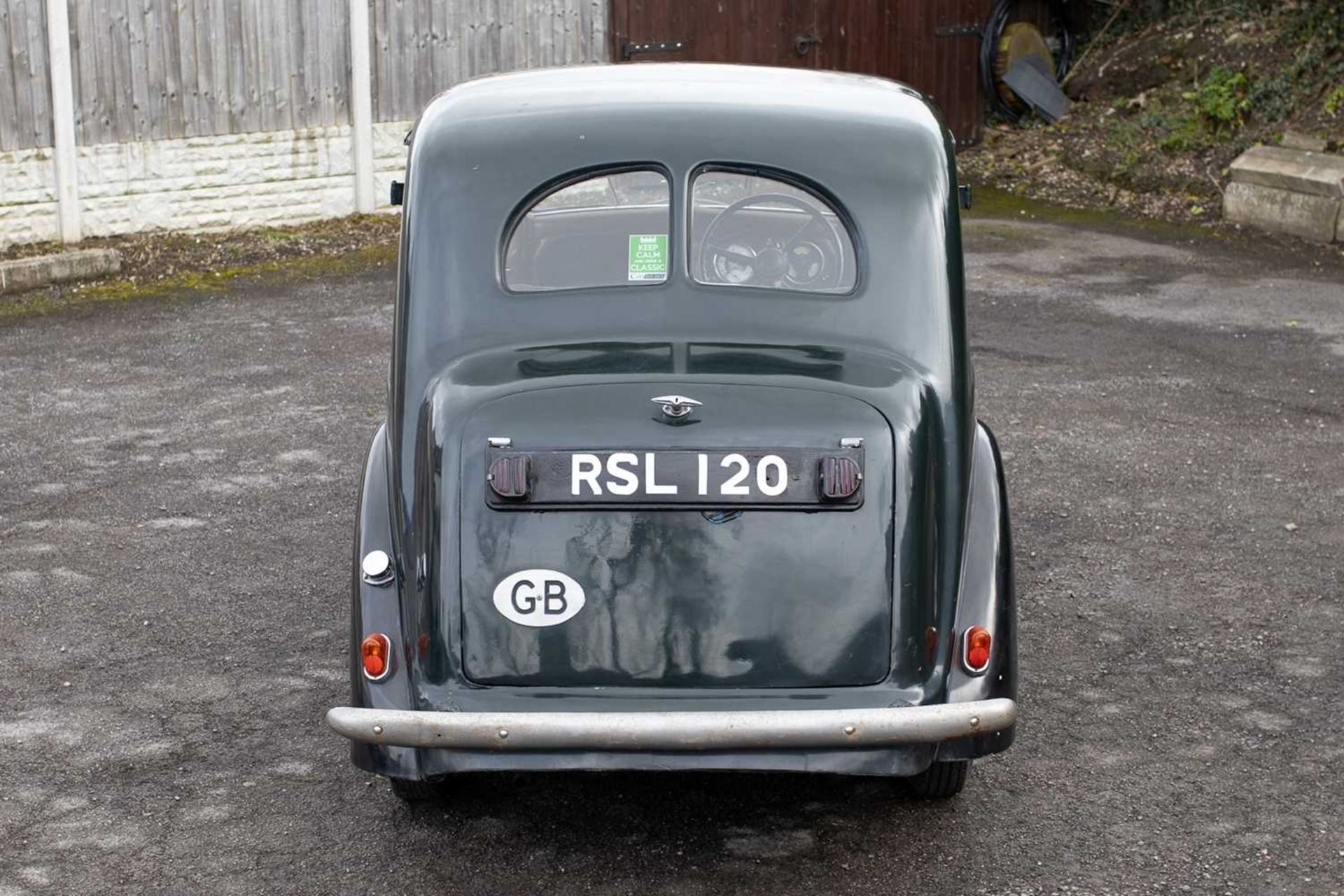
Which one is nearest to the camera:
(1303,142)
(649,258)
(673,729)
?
(673,729)

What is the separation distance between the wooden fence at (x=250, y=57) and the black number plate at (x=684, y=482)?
9.06 metres

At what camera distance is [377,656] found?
4.50m

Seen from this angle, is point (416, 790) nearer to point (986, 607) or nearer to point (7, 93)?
point (986, 607)

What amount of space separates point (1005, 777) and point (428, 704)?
181 centimetres

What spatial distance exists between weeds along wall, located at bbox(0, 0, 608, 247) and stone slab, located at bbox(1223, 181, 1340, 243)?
5408 mm

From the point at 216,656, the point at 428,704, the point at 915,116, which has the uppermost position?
the point at 915,116

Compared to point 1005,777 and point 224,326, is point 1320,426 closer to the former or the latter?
point 1005,777

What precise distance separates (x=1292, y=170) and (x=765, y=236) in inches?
384

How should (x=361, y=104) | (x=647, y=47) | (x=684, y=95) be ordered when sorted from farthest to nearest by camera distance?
1. (x=647, y=47)
2. (x=361, y=104)
3. (x=684, y=95)

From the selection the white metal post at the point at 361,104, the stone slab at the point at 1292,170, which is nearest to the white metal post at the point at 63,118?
the white metal post at the point at 361,104

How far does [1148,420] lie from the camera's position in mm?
8789

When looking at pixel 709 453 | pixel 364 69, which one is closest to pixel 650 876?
pixel 709 453

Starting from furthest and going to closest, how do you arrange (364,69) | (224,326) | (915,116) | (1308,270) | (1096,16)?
(1096,16)
(364,69)
(1308,270)
(224,326)
(915,116)

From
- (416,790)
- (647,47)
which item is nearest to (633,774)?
(416,790)
